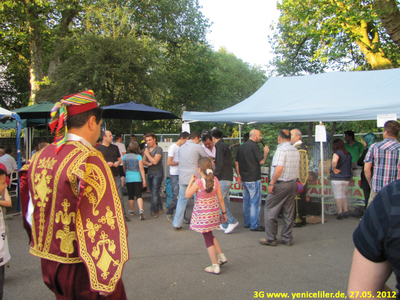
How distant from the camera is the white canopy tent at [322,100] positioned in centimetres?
588

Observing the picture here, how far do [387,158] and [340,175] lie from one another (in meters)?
2.60

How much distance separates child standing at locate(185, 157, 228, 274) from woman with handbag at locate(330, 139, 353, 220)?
4.05 m

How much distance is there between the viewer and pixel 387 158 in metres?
4.54

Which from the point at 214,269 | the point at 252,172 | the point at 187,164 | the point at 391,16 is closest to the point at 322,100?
the point at 252,172

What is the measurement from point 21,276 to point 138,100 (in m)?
12.4

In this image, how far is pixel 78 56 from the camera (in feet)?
49.3

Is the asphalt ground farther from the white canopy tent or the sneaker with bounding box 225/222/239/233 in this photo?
the white canopy tent

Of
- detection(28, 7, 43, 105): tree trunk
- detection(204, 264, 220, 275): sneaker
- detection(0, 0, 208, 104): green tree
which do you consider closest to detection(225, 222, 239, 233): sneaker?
detection(204, 264, 220, 275): sneaker

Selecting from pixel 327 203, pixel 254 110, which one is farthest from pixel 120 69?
pixel 327 203

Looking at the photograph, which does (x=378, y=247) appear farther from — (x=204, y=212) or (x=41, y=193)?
(x=204, y=212)

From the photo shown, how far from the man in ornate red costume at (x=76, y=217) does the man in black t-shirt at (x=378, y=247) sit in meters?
1.08

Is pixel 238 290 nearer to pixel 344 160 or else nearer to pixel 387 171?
pixel 387 171

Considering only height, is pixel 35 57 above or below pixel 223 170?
above

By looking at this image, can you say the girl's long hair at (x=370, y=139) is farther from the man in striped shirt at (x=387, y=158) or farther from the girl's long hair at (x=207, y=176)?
the girl's long hair at (x=207, y=176)
